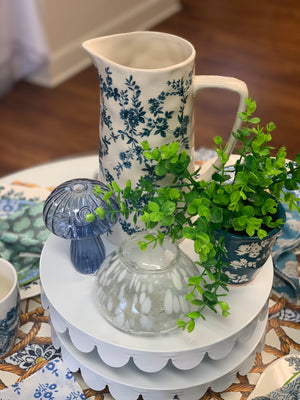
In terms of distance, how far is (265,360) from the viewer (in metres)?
0.75

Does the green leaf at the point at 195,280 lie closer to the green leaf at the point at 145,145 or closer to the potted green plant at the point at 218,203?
the potted green plant at the point at 218,203

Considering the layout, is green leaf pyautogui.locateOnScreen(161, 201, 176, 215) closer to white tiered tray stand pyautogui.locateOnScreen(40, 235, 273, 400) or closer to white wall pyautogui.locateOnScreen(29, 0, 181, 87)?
white tiered tray stand pyautogui.locateOnScreen(40, 235, 273, 400)

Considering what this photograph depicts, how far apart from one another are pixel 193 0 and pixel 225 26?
336 millimetres

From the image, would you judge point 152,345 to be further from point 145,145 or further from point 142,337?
point 145,145

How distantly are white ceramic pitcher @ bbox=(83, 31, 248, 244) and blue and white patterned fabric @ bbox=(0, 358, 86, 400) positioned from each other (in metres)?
0.19

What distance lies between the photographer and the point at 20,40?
2.21 m

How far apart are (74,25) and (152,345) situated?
1.99 m

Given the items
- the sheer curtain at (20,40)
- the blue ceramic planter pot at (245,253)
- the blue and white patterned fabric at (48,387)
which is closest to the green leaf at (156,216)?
the blue ceramic planter pot at (245,253)

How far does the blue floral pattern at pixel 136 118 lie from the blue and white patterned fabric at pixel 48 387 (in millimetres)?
263

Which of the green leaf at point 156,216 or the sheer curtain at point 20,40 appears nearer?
the green leaf at point 156,216

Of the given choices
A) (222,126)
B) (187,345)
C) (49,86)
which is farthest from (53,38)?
(187,345)

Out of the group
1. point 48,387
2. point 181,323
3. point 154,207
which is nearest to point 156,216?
point 154,207

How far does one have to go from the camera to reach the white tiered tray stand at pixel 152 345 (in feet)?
2.10

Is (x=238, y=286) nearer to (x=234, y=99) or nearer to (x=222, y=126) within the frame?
(x=222, y=126)
